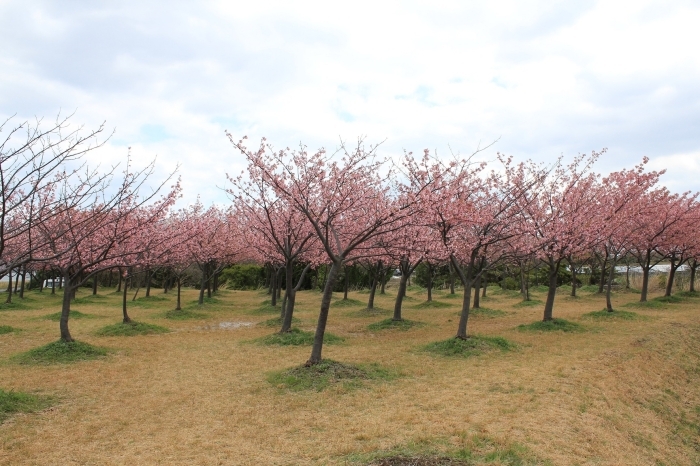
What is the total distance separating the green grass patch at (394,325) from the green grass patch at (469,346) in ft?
13.7

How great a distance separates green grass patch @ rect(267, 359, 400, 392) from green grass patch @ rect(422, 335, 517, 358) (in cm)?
259

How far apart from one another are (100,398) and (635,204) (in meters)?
18.1

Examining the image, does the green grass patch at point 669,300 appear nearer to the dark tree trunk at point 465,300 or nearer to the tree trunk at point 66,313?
the dark tree trunk at point 465,300

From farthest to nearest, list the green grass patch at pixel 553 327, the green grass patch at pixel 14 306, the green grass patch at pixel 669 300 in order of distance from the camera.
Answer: the green grass patch at pixel 669 300 < the green grass patch at pixel 14 306 < the green grass patch at pixel 553 327

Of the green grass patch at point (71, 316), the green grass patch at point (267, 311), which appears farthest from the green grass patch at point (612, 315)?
the green grass patch at point (71, 316)

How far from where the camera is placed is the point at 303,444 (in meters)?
6.16

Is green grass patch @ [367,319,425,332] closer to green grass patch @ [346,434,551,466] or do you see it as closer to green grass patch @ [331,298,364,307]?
green grass patch @ [331,298,364,307]

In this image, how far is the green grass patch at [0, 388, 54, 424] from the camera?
286 inches

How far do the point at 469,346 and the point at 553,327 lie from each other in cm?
503

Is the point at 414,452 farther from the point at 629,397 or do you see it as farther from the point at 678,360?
the point at 678,360

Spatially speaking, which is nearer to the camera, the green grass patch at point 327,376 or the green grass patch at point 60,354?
the green grass patch at point 327,376

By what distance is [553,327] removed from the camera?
15.7 m

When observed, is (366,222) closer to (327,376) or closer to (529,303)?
(327,376)

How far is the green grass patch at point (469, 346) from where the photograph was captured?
1195cm
